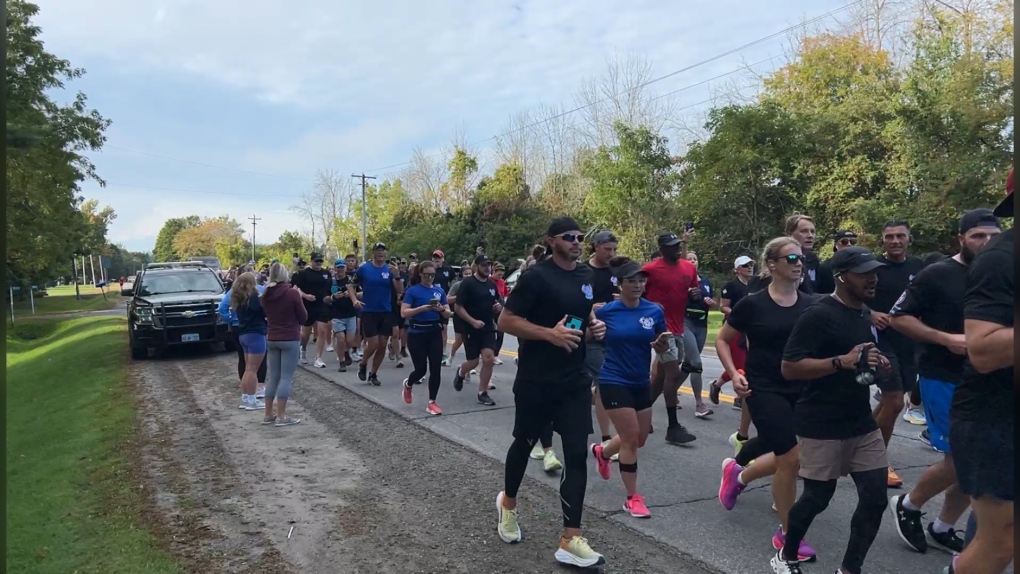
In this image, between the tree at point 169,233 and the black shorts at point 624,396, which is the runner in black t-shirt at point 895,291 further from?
the tree at point 169,233

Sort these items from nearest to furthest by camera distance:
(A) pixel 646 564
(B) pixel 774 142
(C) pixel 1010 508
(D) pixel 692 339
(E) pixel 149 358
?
(C) pixel 1010 508 → (A) pixel 646 564 → (D) pixel 692 339 → (E) pixel 149 358 → (B) pixel 774 142

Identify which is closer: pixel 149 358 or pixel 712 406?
pixel 712 406

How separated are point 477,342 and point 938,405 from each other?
6.02 meters

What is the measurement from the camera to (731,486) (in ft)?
16.9

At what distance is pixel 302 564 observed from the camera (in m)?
4.53

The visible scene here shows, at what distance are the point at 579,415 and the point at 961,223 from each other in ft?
8.42

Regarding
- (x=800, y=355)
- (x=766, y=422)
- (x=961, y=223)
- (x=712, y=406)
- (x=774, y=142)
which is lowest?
(x=712, y=406)

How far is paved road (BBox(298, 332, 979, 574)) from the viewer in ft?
14.9

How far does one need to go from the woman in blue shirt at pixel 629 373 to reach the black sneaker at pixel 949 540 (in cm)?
180

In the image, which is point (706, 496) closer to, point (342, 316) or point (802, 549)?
point (802, 549)

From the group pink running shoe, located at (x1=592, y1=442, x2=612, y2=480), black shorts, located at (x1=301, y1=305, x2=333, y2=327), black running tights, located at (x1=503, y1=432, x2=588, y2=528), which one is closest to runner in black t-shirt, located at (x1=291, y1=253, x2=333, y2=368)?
black shorts, located at (x1=301, y1=305, x2=333, y2=327)

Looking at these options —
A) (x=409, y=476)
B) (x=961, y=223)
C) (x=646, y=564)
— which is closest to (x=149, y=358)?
(x=409, y=476)

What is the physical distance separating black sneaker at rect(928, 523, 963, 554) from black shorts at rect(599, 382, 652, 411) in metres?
2.00

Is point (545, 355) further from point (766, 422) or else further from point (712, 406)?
point (712, 406)
